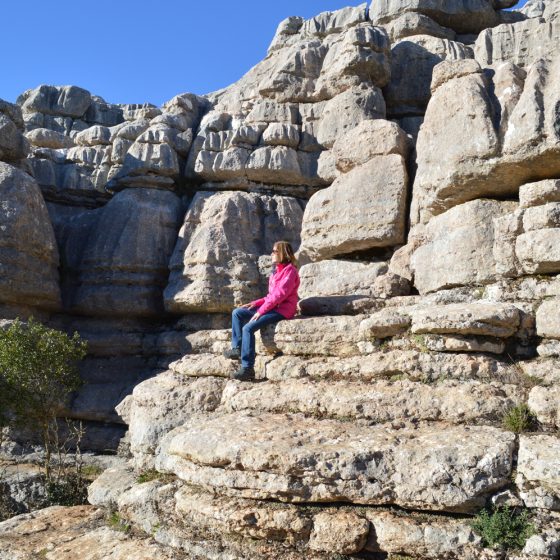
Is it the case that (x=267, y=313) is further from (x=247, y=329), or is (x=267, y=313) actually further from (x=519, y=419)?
(x=519, y=419)

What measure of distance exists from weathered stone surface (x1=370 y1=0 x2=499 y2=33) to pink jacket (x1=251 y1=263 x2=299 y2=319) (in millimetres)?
15956

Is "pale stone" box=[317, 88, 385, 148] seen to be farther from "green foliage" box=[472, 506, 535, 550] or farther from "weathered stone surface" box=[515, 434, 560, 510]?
"green foliage" box=[472, 506, 535, 550]

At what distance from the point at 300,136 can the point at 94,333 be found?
31.9 feet

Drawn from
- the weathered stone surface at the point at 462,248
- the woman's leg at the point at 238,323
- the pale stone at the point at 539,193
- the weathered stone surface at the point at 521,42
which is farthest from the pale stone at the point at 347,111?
the woman's leg at the point at 238,323

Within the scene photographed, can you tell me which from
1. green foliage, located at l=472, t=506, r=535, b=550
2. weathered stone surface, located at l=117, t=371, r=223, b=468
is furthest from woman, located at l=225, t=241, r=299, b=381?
green foliage, located at l=472, t=506, r=535, b=550

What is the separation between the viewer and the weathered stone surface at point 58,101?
26703mm

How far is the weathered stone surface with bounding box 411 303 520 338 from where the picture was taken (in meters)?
8.05

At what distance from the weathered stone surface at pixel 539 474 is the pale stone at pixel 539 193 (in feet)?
15.9

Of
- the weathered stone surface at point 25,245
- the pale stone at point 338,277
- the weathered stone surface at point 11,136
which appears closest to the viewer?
the pale stone at point 338,277

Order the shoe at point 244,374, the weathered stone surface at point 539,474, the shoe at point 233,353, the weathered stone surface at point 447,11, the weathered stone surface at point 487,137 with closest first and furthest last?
the weathered stone surface at point 539,474 → the shoe at point 244,374 → the shoe at point 233,353 → the weathered stone surface at point 487,137 → the weathered stone surface at point 447,11

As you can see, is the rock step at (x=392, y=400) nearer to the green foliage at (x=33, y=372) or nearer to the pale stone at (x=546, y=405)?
the pale stone at (x=546, y=405)

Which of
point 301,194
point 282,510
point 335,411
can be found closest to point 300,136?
point 301,194

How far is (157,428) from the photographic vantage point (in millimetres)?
9781

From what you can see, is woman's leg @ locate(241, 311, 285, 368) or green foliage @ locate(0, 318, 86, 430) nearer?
woman's leg @ locate(241, 311, 285, 368)
